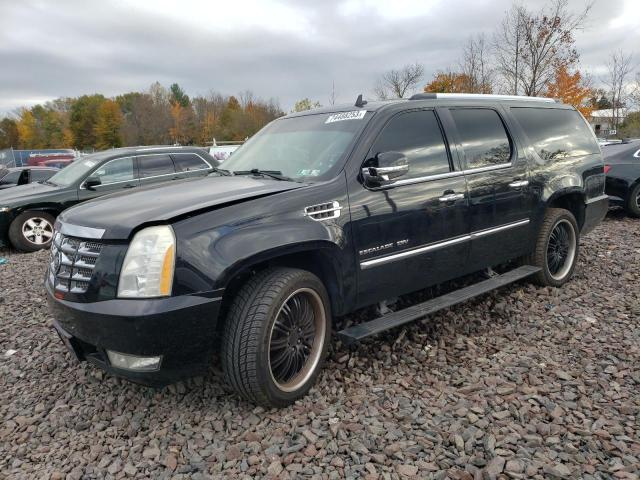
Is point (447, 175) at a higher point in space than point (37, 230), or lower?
higher

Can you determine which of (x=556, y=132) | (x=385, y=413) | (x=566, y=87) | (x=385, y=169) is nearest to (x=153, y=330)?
(x=385, y=413)

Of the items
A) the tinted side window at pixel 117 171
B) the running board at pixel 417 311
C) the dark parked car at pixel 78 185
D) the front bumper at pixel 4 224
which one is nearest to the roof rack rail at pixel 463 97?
the running board at pixel 417 311

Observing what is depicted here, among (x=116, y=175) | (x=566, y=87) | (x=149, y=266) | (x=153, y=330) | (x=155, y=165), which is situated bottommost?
(x=153, y=330)

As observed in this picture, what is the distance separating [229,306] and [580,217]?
4.15m

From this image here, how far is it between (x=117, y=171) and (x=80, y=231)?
20.1 feet

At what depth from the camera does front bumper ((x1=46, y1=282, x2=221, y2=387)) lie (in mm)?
2408

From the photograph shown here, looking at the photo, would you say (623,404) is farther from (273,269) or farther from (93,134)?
(93,134)

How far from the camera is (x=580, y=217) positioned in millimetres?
5090

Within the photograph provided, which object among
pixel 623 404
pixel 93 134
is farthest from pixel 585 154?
pixel 93 134

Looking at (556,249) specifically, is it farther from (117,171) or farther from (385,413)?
(117,171)

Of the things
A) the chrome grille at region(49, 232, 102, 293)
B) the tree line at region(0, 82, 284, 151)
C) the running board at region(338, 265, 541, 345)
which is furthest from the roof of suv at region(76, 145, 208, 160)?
the tree line at region(0, 82, 284, 151)

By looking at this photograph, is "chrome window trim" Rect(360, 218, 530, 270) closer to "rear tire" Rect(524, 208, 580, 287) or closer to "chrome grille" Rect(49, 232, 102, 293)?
"rear tire" Rect(524, 208, 580, 287)

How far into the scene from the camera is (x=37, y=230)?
791 cm

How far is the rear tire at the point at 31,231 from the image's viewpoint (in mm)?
7707
